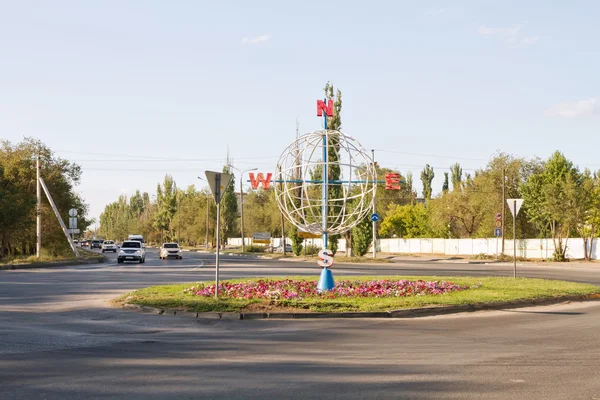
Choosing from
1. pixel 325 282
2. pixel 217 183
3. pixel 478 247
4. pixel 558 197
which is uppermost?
pixel 558 197

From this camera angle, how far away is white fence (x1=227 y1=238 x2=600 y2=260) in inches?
2381

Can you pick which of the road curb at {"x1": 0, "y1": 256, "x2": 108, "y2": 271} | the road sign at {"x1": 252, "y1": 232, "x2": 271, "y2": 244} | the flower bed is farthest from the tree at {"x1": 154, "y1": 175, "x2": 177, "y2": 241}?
the flower bed

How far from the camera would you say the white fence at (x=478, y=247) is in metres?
60.5

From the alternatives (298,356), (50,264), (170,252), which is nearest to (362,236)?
(170,252)

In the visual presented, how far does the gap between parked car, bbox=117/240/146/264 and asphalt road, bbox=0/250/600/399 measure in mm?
36875

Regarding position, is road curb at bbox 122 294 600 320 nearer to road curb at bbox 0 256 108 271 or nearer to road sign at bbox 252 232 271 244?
road curb at bbox 0 256 108 271

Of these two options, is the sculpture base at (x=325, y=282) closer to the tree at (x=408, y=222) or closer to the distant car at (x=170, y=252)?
the distant car at (x=170, y=252)

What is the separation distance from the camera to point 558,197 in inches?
2263

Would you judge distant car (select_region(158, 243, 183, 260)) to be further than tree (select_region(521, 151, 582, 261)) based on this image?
Yes

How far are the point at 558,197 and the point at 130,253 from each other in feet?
113

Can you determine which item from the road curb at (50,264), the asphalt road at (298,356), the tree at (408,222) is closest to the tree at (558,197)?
the tree at (408,222)

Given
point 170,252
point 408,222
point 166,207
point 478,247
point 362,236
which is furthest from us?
point 166,207

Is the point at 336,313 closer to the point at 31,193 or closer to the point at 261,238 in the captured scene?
the point at 31,193

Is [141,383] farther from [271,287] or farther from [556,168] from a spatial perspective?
[556,168]
